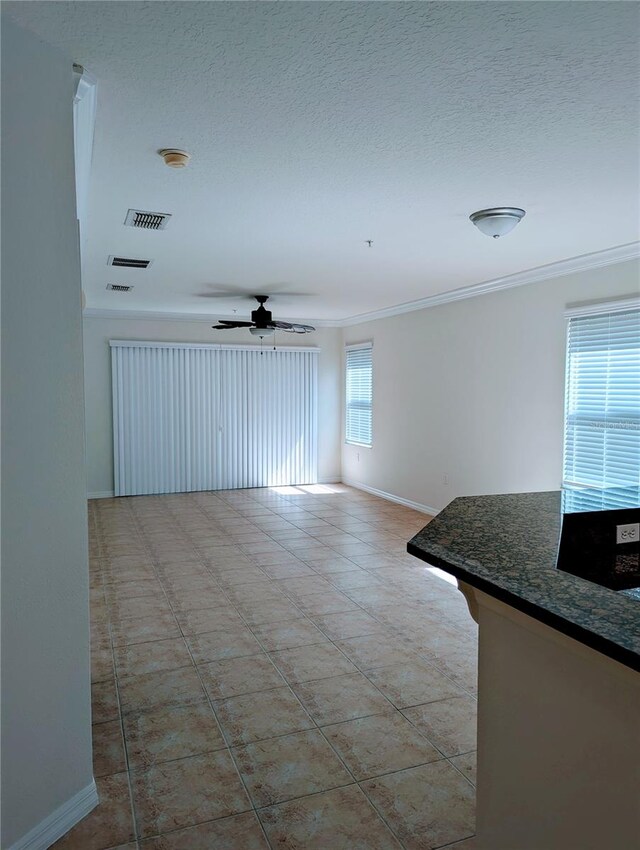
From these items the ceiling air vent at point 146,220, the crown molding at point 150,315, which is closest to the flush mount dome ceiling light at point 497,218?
the ceiling air vent at point 146,220

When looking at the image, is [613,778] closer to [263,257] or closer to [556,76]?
[556,76]

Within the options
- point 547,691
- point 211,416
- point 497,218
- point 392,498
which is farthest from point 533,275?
point 211,416

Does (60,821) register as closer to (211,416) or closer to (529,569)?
(529,569)

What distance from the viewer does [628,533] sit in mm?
1477

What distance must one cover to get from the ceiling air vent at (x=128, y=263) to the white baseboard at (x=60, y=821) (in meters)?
3.68

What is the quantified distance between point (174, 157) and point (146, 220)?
1.11 meters

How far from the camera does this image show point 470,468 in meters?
6.16

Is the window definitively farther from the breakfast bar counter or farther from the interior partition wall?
the breakfast bar counter

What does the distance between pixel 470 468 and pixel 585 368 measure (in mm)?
1747

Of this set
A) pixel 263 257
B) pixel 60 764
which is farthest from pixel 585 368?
pixel 60 764

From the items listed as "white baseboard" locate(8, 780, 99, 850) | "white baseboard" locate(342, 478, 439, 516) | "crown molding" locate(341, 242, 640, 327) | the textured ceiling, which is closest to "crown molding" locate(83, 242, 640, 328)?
"crown molding" locate(341, 242, 640, 327)

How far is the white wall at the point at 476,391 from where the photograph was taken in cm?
506

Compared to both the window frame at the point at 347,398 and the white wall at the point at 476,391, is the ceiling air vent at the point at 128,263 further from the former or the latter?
the window frame at the point at 347,398

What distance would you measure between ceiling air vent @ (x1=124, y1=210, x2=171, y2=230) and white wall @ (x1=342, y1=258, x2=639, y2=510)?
3181mm
